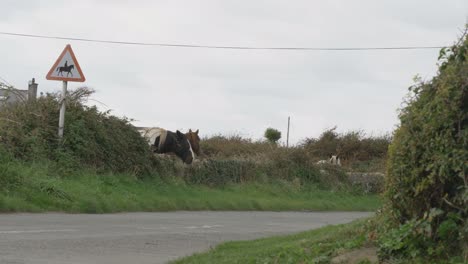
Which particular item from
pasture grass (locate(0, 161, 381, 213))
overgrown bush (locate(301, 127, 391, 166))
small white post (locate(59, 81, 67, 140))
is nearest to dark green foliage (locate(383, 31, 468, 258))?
pasture grass (locate(0, 161, 381, 213))

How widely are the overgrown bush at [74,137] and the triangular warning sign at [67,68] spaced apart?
171 centimetres

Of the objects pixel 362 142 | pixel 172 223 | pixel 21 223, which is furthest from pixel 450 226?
pixel 362 142

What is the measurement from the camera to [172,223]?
17.4m

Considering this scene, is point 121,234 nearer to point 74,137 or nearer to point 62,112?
point 62,112

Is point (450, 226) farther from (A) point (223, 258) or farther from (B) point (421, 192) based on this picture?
(A) point (223, 258)

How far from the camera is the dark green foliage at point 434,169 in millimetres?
7176

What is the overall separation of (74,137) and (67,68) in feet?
7.53

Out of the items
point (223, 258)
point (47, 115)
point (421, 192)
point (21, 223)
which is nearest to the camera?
point (421, 192)

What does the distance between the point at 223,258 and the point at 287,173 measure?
71.1 feet

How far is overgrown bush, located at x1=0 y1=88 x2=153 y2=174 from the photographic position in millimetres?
22297

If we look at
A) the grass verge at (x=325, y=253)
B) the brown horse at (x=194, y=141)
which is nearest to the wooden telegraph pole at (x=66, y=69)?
the brown horse at (x=194, y=141)

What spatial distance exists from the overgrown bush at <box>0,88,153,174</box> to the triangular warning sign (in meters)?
1.71

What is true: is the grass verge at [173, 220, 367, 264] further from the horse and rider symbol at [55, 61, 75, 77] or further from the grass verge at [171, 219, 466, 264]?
the horse and rider symbol at [55, 61, 75, 77]

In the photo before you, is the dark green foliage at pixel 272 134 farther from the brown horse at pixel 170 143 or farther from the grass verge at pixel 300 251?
the grass verge at pixel 300 251
